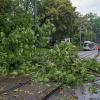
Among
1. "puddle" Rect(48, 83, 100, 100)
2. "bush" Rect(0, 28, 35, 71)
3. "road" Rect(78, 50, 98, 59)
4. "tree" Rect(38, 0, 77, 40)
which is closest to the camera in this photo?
"puddle" Rect(48, 83, 100, 100)

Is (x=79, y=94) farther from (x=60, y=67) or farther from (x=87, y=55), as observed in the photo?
(x=87, y=55)

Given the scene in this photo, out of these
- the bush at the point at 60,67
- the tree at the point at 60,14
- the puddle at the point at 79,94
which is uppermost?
the tree at the point at 60,14

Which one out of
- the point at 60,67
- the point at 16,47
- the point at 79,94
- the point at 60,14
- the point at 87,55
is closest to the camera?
the point at 79,94

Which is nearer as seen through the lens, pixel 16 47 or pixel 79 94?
pixel 79 94

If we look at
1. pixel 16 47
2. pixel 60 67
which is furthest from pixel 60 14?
pixel 60 67

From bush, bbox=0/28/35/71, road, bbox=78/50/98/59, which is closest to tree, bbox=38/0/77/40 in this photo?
road, bbox=78/50/98/59

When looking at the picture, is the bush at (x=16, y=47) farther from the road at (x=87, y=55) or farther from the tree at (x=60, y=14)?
the tree at (x=60, y=14)

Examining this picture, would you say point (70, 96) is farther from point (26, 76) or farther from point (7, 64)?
point (7, 64)

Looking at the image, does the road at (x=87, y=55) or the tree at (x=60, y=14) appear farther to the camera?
the tree at (x=60, y=14)

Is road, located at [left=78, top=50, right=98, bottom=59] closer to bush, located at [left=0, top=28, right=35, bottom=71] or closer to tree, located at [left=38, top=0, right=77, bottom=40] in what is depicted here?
bush, located at [left=0, top=28, right=35, bottom=71]

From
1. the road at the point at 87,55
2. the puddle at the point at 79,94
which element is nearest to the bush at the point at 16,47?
the puddle at the point at 79,94

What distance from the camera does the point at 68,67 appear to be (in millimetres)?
15734

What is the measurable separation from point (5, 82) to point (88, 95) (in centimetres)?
353

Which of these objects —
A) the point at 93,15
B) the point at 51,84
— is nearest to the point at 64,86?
the point at 51,84
